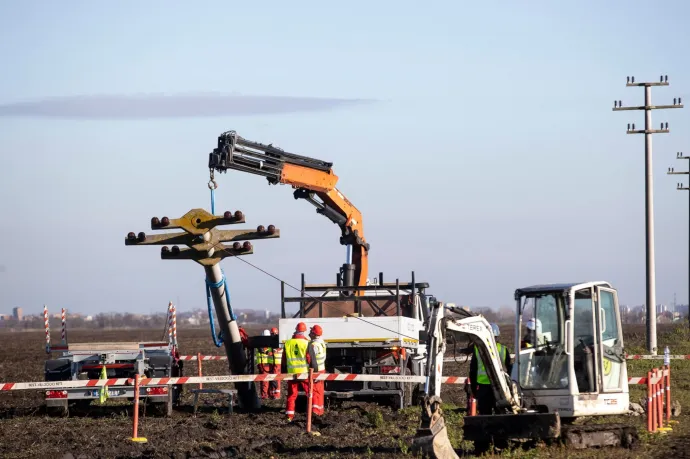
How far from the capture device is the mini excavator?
14.7 meters

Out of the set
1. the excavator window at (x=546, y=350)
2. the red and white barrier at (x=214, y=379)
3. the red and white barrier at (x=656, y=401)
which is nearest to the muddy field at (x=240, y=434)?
the red and white barrier at (x=656, y=401)

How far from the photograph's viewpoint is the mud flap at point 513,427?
14.3 m

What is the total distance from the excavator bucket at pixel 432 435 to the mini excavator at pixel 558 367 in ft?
3.12

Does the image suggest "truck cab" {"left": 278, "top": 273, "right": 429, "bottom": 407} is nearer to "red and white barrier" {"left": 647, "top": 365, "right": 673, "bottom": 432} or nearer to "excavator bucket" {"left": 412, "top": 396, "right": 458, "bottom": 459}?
"red and white barrier" {"left": 647, "top": 365, "right": 673, "bottom": 432}

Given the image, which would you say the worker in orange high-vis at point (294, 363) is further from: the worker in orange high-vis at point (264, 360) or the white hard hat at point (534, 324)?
the white hard hat at point (534, 324)

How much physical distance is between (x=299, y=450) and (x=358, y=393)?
5.76 m

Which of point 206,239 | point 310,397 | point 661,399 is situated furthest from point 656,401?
point 206,239

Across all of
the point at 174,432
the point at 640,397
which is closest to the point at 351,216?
the point at 640,397

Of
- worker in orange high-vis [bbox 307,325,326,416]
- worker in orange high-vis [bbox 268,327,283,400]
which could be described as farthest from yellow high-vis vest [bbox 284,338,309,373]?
worker in orange high-vis [bbox 268,327,283,400]

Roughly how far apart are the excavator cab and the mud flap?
1.03m

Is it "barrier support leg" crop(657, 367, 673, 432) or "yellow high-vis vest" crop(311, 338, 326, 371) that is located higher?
"yellow high-vis vest" crop(311, 338, 326, 371)

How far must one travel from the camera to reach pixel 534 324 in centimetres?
1582

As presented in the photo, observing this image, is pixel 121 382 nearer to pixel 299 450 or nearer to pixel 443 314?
pixel 299 450

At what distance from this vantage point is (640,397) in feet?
74.2
